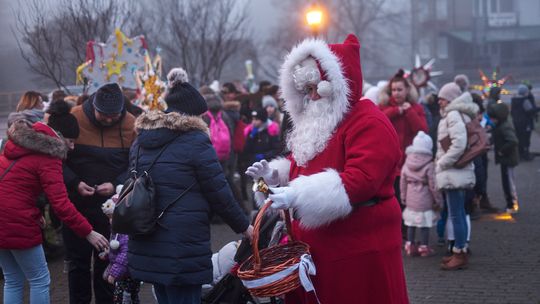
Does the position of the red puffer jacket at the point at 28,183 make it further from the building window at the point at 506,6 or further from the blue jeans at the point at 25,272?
the building window at the point at 506,6


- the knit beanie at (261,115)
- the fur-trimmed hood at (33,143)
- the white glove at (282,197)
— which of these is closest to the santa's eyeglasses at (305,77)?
the white glove at (282,197)

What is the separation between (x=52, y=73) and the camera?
1020 centimetres

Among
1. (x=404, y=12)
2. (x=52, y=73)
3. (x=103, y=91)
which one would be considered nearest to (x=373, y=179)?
(x=103, y=91)

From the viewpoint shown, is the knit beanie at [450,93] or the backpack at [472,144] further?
the knit beanie at [450,93]

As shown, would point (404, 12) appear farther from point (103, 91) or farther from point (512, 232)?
point (103, 91)

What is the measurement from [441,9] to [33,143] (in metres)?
57.2

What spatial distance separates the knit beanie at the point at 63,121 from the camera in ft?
18.1

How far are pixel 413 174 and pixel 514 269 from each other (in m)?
1.56

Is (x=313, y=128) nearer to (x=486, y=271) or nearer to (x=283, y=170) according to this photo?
(x=283, y=170)

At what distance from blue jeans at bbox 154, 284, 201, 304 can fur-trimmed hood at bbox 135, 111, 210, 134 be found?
3.41ft

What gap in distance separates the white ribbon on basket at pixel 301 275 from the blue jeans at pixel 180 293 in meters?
0.80

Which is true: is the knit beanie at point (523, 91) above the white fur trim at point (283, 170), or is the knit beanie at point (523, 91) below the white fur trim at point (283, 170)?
below

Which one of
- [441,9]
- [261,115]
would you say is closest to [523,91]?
[261,115]

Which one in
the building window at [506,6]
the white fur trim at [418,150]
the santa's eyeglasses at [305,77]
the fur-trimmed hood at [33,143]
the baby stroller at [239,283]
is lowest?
the baby stroller at [239,283]
